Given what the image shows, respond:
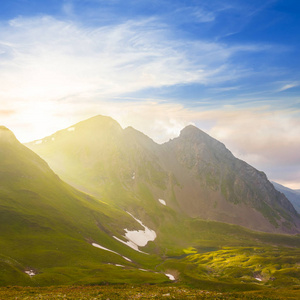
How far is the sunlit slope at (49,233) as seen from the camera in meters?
69.8

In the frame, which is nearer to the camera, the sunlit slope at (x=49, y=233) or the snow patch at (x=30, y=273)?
the snow patch at (x=30, y=273)

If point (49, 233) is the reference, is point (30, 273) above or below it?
below

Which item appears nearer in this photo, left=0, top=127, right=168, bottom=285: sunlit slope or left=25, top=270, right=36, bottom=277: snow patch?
left=25, top=270, right=36, bottom=277: snow patch

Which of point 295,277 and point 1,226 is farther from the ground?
point 1,226

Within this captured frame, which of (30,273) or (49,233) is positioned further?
(49,233)

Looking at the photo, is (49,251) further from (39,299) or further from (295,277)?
(295,277)

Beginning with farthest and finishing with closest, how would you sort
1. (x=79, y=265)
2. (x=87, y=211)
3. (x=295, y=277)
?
1. (x=87, y=211)
2. (x=295, y=277)
3. (x=79, y=265)

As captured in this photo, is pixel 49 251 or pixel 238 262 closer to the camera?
pixel 49 251

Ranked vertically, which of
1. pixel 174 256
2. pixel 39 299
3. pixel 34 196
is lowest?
pixel 174 256

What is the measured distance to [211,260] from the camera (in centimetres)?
13475

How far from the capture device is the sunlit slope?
69.8 meters

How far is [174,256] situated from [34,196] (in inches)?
3893

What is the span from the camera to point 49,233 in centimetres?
10794

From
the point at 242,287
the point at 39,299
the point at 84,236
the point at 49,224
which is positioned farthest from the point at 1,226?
the point at 242,287
